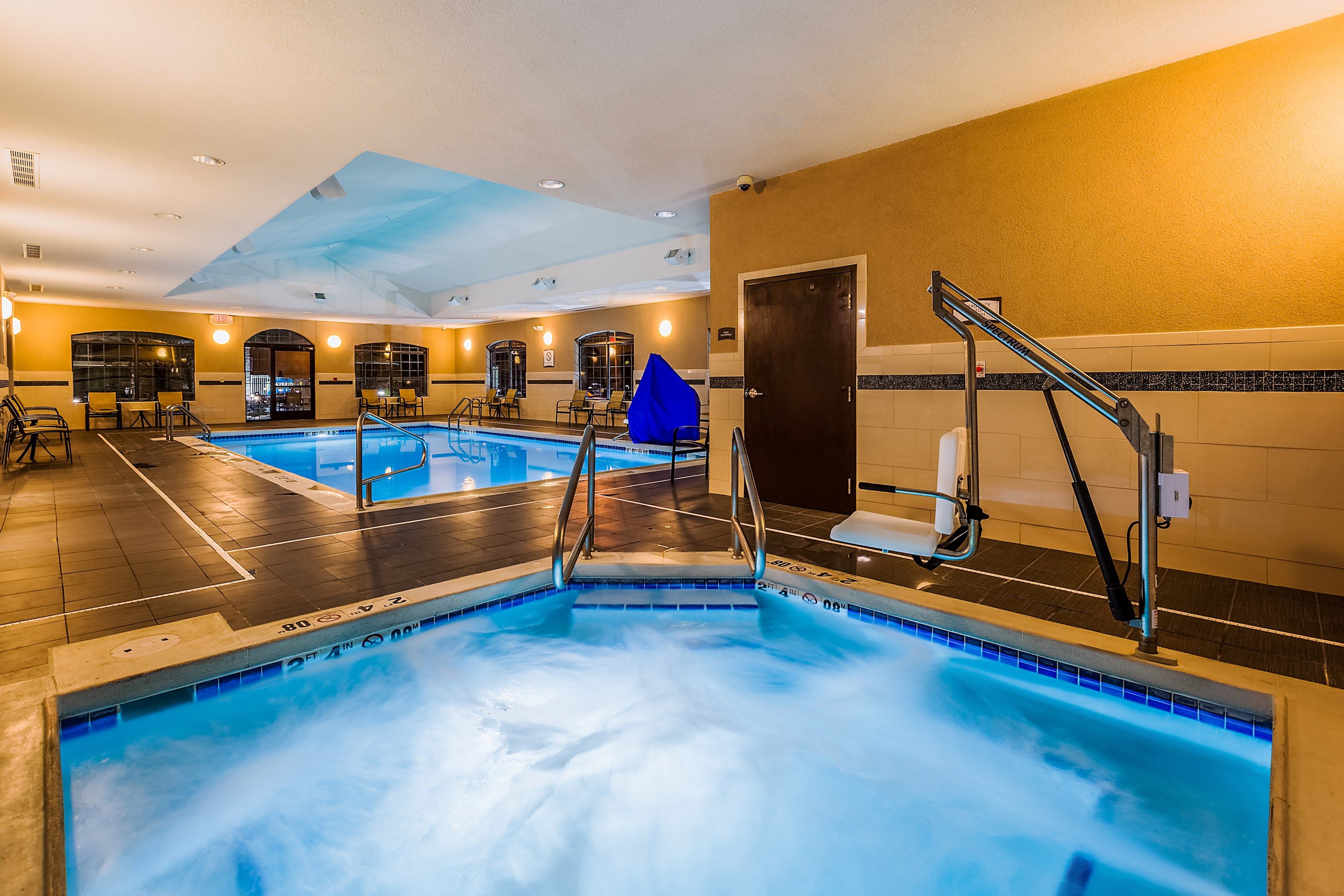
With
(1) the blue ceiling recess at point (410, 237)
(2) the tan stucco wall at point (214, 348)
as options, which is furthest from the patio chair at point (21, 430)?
(2) the tan stucco wall at point (214, 348)

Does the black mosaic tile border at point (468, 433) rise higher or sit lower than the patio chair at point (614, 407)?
lower

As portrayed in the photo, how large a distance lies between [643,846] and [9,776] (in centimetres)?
169

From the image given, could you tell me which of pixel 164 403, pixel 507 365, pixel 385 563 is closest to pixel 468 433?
pixel 507 365

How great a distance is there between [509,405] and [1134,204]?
13699mm

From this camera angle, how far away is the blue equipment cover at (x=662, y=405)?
6730 mm

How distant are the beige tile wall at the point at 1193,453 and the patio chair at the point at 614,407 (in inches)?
353

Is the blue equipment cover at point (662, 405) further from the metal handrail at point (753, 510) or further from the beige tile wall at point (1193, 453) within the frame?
the metal handrail at point (753, 510)

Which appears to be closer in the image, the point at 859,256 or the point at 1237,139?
the point at 1237,139

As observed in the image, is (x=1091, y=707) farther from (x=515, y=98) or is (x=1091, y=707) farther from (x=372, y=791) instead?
(x=515, y=98)

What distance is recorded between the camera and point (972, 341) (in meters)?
2.65

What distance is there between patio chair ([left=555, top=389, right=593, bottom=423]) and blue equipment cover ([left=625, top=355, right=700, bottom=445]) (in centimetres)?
624

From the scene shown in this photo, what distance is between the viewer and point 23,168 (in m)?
4.64

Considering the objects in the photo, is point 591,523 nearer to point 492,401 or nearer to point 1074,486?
point 1074,486

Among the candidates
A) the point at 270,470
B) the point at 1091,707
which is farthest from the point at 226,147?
the point at 1091,707
